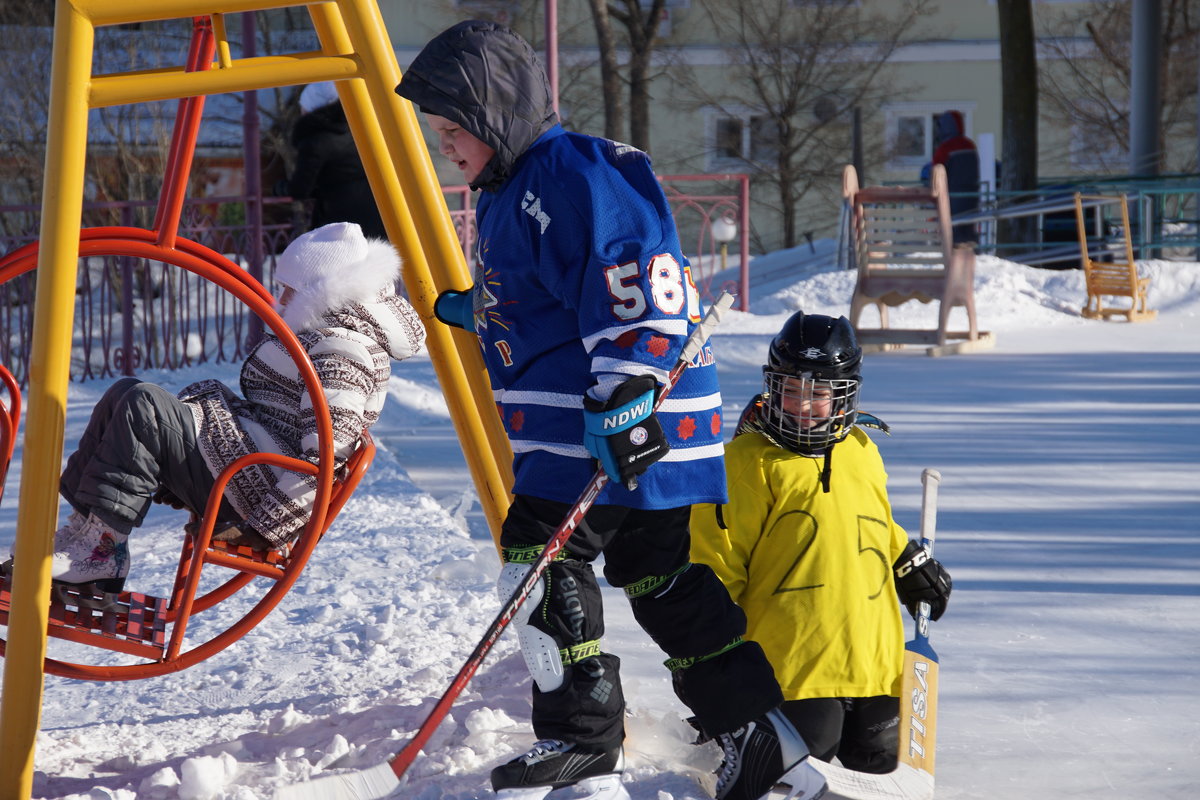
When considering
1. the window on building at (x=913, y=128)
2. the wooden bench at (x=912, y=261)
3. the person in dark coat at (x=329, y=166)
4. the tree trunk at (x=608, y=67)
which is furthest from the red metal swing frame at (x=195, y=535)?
the window on building at (x=913, y=128)

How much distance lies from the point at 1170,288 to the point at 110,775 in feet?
38.0

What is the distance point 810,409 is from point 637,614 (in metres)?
0.50

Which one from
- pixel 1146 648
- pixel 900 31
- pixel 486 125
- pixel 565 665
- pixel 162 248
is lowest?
pixel 1146 648

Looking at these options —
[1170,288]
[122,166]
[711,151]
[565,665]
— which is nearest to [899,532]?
[565,665]

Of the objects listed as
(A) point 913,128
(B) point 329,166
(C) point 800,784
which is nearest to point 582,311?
(C) point 800,784

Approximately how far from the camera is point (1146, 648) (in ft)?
10.9

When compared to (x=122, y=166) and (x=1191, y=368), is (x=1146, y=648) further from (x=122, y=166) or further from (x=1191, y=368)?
(x=122, y=166)

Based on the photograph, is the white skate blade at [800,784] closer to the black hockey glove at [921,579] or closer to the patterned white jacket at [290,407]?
the black hockey glove at [921,579]

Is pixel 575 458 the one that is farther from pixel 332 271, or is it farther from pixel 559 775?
pixel 332 271

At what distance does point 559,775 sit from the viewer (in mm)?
2232

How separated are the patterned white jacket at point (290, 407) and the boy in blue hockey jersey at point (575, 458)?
58cm

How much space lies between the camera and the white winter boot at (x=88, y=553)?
2559mm

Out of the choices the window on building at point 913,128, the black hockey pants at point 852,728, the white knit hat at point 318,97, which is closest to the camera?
the black hockey pants at point 852,728

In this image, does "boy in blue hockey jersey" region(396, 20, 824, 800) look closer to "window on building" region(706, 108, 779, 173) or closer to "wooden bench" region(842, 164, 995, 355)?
"wooden bench" region(842, 164, 995, 355)
